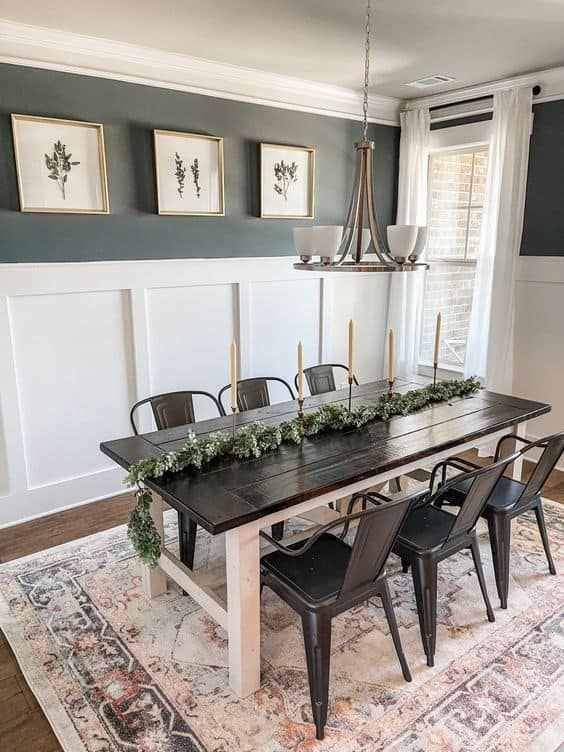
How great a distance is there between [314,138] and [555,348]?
2397 millimetres

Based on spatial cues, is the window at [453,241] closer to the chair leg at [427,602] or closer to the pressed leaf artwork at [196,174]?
the pressed leaf artwork at [196,174]

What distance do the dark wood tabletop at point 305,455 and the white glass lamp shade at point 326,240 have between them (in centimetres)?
83

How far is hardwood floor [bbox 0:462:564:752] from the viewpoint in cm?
196

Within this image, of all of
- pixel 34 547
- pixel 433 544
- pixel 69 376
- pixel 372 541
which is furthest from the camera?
pixel 69 376

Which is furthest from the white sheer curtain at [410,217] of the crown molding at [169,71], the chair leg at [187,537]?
the chair leg at [187,537]

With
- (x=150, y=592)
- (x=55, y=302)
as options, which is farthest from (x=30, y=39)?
(x=150, y=592)

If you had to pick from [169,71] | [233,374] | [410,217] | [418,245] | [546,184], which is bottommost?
[233,374]

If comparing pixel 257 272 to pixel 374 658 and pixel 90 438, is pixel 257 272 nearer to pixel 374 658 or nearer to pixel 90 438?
pixel 90 438

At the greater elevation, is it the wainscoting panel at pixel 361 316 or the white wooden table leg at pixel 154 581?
the wainscoting panel at pixel 361 316

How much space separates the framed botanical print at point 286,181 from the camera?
4113 millimetres

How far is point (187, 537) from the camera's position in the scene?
284cm

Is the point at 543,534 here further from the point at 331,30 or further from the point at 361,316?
the point at 331,30

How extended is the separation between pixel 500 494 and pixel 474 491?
72 cm

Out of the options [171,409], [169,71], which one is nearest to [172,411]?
[171,409]
